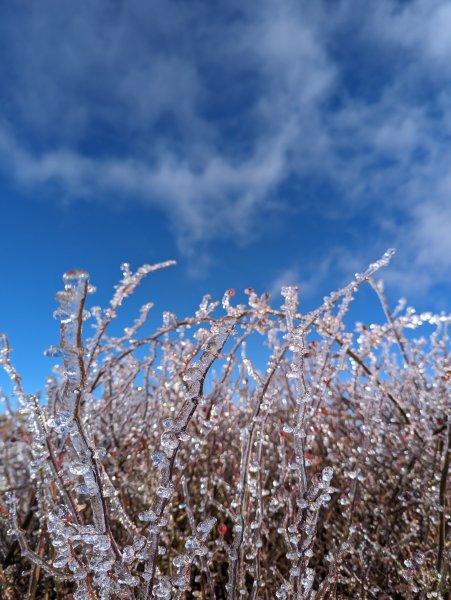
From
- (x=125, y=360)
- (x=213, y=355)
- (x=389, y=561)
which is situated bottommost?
(x=389, y=561)

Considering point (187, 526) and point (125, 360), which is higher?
point (125, 360)

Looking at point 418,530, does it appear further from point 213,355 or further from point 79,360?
point 79,360

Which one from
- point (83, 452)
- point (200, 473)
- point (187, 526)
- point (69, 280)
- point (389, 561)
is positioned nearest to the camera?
point (69, 280)

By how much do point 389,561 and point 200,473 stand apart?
1222 mm

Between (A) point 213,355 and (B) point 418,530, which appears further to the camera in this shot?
(B) point 418,530

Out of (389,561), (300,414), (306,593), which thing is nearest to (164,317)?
(300,414)

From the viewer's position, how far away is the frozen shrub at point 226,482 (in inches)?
41.3

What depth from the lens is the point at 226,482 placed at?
8.96 feet

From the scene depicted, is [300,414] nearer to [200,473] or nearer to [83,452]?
[83,452]

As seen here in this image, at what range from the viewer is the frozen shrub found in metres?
1.05

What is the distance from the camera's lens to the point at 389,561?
7.14ft

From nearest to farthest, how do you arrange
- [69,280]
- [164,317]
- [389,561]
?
[69,280] < [389,561] < [164,317]

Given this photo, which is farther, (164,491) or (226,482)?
(226,482)

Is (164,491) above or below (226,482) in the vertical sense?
below
